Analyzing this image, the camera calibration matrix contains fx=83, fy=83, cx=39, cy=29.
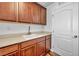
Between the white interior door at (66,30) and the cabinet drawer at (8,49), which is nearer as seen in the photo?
the cabinet drawer at (8,49)

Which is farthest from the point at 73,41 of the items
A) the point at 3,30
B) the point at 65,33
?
the point at 3,30

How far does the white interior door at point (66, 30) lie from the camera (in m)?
1.86

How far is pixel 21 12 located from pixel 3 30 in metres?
0.51

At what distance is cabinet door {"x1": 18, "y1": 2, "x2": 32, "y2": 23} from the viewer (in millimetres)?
1696

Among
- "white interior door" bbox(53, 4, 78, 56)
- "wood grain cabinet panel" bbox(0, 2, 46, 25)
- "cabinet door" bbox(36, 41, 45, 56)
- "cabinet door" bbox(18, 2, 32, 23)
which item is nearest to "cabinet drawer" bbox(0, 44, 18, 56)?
"wood grain cabinet panel" bbox(0, 2, 46, 25)

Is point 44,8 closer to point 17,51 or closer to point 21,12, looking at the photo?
point 21,12

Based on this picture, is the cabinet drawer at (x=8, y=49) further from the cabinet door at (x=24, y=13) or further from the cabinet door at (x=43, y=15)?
the cabinet door at (x=43, y=15)

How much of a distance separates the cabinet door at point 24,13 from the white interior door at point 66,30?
91 centimetres

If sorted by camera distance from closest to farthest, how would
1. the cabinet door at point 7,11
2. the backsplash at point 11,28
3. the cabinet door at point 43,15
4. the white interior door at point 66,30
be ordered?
the cabinet door at point 7,11 < the backsplash at point 11,28 < the white interior door at point 66,30 < the cabinet door at point 43,15

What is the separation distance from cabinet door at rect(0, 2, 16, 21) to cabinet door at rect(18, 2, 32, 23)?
18 cm

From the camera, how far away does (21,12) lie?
173 centimetres

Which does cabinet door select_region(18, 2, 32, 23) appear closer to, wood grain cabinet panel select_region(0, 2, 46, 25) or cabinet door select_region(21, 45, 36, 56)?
wood grain cabinet panel select_region(0, 2, 46, 25)

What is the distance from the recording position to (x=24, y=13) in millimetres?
1847

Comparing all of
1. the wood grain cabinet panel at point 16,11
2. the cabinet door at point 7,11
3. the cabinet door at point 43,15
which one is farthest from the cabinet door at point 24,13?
the cabinet door at point 43,15
